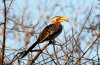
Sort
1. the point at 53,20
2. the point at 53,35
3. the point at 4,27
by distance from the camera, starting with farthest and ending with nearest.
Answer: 1. the point at 53,20
2. the point at 53,35
3. the point at 4,27

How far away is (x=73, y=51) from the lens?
2934mm

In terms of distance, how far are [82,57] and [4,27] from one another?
79 centimetres

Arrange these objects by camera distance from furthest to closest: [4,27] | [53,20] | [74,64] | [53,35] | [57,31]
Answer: [53,20] → [57,31] → [53,35] → [4,27] → [74,64]

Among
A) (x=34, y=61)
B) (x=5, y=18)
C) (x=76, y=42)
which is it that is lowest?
(x=34, y=61)

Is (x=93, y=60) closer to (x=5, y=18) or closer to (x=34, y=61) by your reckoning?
(x=34, y=61)

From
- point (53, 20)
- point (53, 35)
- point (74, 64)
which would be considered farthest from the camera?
point (53, 20)

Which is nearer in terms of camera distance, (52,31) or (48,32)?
(48,32)

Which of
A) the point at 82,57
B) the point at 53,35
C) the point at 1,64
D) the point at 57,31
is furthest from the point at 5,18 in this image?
the point at 57,31

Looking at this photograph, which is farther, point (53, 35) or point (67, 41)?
point (53, 35)

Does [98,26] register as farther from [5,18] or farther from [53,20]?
[53,20]

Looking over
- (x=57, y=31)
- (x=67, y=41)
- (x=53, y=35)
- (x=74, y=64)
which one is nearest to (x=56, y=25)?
(x=57, y=31)

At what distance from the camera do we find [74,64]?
2.69m

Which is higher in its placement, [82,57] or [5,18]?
[5,18]

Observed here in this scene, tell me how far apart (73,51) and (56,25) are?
2338 mm
